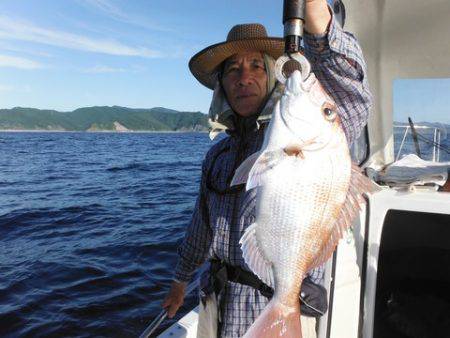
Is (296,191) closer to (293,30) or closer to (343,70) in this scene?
(293,30)

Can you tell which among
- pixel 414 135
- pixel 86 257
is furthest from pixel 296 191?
pixel 86 257

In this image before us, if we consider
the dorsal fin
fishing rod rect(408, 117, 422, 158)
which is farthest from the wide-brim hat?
fishing rod rect(408, 117, 422, 158)

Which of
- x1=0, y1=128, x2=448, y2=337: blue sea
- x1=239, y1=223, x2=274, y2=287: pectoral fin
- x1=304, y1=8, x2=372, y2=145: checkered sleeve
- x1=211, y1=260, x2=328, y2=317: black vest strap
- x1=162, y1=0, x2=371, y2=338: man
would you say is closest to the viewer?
x1=239, y1=223, x2=274, y2=287: pectoral fin

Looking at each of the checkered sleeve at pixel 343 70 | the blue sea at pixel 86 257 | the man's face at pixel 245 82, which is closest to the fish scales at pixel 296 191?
the checkered sleeve at pixel 343 70

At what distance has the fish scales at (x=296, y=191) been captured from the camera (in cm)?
159

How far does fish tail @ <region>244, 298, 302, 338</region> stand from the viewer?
169 centimetres

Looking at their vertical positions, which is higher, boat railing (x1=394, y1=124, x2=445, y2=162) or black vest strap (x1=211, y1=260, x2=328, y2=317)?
boat railing (x1=394, y1=124, x2=445, y2=162)

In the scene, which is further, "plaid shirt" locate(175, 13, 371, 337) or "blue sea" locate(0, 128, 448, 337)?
"blue sea" locate(0, 128, 448, 337)

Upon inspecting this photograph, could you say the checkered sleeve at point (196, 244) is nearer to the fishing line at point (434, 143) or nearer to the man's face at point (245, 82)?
the man's face at point (245, 82)

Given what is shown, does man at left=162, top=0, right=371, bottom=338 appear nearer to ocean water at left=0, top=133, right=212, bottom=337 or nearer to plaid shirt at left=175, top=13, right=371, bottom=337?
plaid shirt at left=175, top=13, right=371, bottom=337

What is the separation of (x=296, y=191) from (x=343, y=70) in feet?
2.50

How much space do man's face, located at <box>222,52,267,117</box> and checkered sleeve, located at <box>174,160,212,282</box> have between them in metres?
0.60

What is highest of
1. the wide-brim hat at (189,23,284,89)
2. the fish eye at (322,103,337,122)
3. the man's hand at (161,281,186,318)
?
the wide-brim hat at (189,23,284,89)

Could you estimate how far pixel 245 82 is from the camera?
245cm
